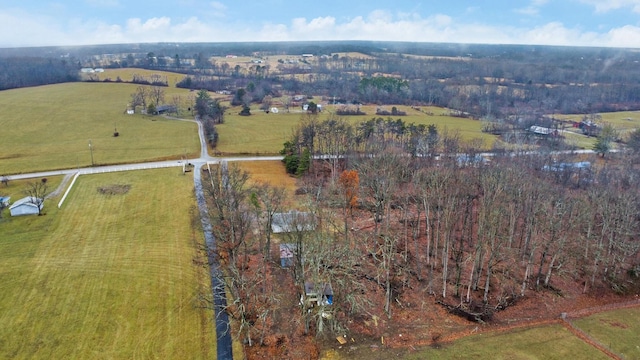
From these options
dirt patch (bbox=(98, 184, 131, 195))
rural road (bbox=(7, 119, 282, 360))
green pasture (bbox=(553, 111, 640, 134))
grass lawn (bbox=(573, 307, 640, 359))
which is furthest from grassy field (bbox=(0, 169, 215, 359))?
green pasture (bbox=(553, 111, 640, 134))

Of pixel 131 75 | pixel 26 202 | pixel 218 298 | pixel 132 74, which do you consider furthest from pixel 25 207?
pixel 132 74

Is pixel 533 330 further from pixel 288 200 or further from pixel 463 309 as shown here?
pixel 288 200

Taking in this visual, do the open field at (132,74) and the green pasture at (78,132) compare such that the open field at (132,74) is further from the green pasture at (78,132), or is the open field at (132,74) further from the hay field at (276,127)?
the hay field at (276,127)

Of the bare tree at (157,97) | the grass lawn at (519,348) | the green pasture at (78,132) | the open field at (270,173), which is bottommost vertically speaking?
the grass lawn at (519,348)

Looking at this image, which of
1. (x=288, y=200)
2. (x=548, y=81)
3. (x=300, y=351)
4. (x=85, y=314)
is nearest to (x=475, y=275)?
(x=300, y=351)

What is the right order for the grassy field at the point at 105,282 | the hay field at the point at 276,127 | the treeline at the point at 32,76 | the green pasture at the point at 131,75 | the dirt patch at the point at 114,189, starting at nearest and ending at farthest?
the grassy field at the point at 105,282 → the dirt patch at the point at 114,189 → the hay field at the point at 276,127 → the treeline at the point at 32,76 → the green pasture at the point at 131,75

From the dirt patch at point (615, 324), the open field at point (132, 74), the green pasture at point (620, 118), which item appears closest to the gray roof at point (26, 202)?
the dirt patch at point (615, 324)
